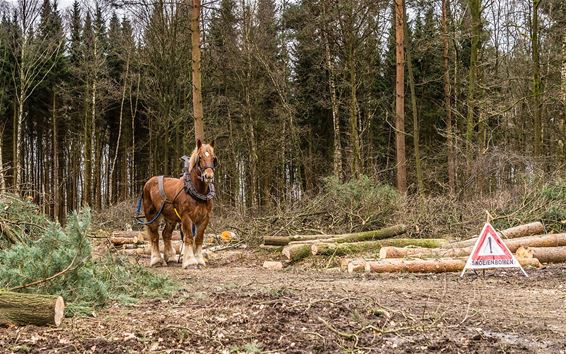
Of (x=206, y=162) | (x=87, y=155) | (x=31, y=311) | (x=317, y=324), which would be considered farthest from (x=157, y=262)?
(x=87, y=155)

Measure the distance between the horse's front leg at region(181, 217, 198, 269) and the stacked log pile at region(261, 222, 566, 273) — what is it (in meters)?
1.83

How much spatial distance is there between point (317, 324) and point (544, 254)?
679 centimetres

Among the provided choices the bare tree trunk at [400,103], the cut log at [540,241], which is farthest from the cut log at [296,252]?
the bare tree trunk at [400,103]

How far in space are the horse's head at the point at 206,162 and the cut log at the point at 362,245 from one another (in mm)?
2492

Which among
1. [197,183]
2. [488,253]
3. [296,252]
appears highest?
[197,183]

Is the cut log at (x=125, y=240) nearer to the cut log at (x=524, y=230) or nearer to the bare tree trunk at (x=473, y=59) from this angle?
the cut log at (x=524, y=230)

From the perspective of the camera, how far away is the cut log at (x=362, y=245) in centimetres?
1068

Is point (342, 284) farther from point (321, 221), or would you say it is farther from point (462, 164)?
point (462, 164)

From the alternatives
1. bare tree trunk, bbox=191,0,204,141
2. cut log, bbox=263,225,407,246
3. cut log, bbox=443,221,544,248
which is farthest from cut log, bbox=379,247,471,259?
bare tree trunk, bbox=191,0,204,141

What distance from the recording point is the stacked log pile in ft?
30.4

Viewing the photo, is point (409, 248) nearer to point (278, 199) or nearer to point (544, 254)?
point (544, 254)

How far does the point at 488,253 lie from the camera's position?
839cm

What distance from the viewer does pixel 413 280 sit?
8422 millimetres

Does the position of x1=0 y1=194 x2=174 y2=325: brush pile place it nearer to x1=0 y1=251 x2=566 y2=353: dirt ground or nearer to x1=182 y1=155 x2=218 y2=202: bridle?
x1=0 y1=251 x2=566 y2=353: dirt ground
